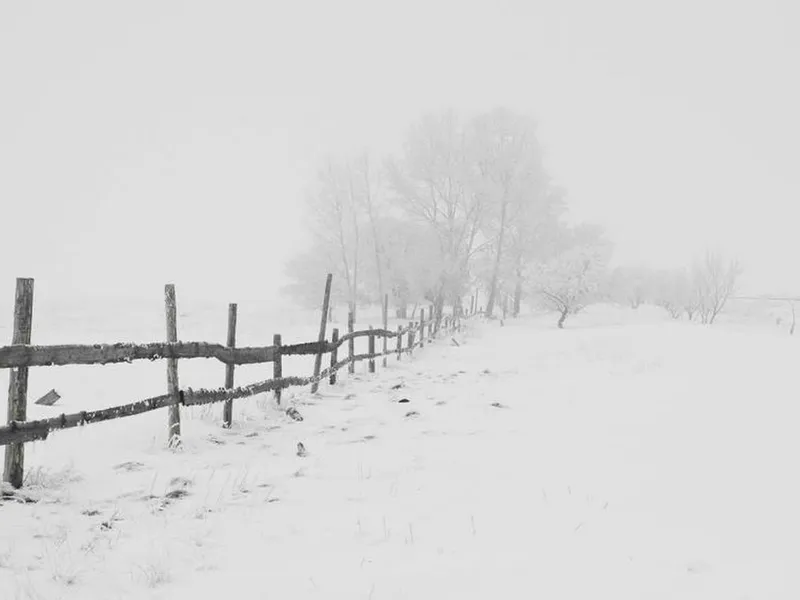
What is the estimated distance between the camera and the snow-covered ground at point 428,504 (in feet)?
10.00

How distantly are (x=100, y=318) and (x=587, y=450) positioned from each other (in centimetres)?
2960

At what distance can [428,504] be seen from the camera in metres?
4.23

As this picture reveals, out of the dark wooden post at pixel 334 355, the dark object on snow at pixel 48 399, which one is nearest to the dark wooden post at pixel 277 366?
the dark wooden post at pixel 334 355

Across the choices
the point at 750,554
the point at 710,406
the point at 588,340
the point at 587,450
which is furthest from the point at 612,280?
the point at 750,554

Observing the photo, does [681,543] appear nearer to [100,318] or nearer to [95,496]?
[95,496]

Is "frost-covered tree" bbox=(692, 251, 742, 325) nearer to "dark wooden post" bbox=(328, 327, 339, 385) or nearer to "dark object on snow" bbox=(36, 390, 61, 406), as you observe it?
"dark wooden post" bbox=(328, 327, 339, 385)

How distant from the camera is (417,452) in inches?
226

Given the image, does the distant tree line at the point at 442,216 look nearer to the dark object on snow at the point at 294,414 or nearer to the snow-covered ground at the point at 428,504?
the dark object on snow at the point at 294,414

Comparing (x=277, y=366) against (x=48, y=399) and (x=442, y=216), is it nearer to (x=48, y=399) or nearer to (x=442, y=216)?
(x=48, y=399)

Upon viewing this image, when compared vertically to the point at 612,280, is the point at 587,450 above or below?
below

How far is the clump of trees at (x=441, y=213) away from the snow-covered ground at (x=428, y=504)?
22.2 m

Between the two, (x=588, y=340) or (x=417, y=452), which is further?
(x=588, y=340)

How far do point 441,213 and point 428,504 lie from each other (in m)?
28.0

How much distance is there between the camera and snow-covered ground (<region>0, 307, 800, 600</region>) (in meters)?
3.05
